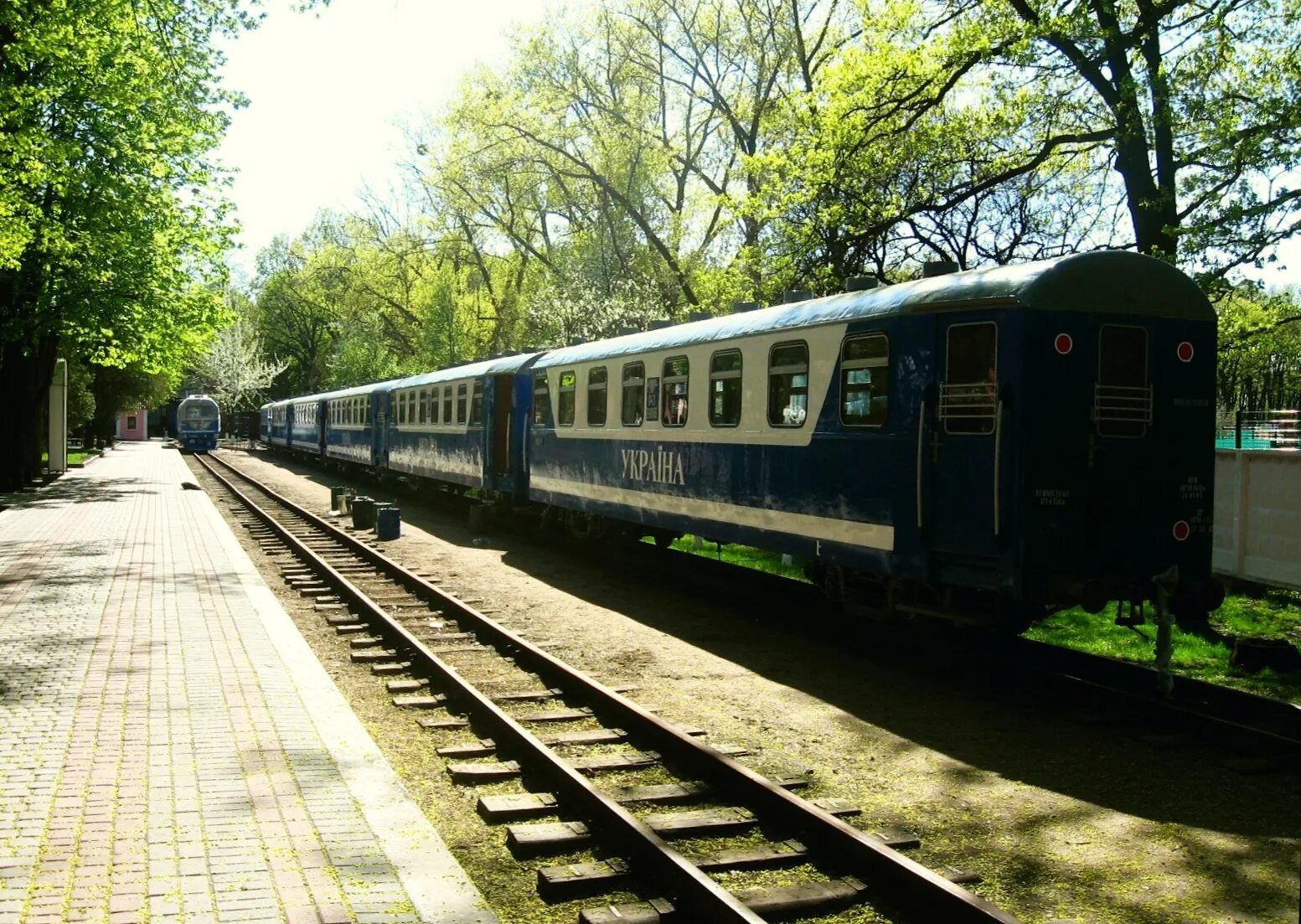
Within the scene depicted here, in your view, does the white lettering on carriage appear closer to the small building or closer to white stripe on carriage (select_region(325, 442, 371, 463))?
white stripe on carriage (select_region(325, 442, 371, 463))

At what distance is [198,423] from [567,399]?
5054 centimetres

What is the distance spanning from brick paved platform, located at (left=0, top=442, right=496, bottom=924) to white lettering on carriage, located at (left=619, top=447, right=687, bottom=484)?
4.52 meters

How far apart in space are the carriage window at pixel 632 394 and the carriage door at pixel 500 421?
6056mm

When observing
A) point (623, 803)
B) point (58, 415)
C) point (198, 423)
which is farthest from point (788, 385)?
point (198, 423)

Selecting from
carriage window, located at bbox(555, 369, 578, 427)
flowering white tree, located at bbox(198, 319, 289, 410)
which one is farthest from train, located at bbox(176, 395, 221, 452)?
carriage window, located at bbox(555, 369, 578, 427)

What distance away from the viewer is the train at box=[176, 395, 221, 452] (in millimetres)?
62781

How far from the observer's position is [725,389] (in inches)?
490

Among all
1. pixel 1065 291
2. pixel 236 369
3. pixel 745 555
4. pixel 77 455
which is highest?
pixel 236 369

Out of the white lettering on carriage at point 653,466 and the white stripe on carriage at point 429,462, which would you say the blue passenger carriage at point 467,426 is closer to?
the white stripe on carriage at point 429,462

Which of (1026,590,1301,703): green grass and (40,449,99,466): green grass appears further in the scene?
(40,449,99,466): green grass

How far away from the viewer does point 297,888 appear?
4645mm

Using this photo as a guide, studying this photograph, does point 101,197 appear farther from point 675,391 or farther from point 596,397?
point 675,391

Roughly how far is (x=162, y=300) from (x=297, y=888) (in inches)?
1124

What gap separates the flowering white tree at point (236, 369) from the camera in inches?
3342
